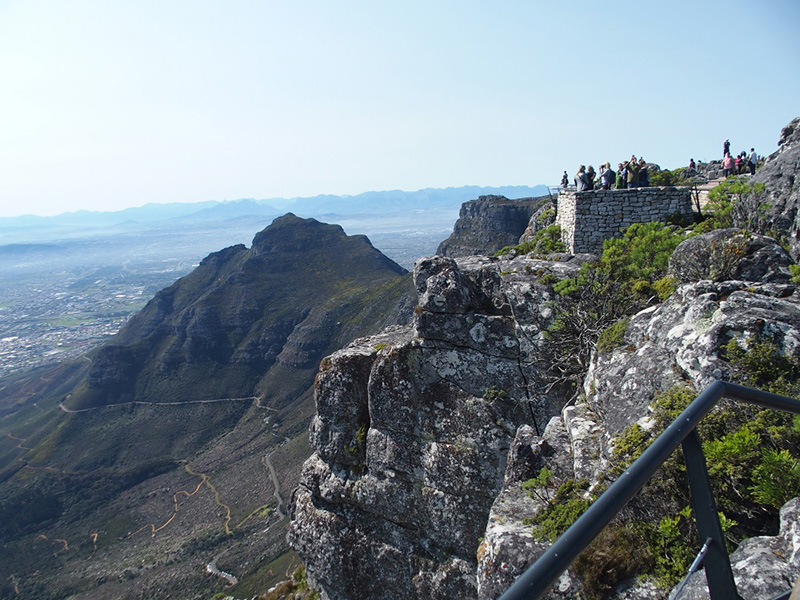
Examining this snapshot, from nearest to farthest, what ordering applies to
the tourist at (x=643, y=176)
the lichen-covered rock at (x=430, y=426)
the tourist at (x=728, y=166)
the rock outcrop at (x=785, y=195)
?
1. the rock outcrop at (x=785, y=195)
2. the lichen-covered rock at (x=430, y=426)
3. the tourist at (x=643, y=176)
4. the tourist at (x=728, y=166)

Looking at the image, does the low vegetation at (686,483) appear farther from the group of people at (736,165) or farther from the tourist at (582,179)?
the group of people at (736,165)

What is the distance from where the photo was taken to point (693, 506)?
7.45 feet

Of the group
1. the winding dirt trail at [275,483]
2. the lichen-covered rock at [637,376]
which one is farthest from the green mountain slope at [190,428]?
the lichen-covered rock at [637,376]

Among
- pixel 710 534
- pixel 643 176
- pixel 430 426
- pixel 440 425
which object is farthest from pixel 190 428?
pixel 710 534

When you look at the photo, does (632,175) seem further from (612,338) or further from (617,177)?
(612,338)

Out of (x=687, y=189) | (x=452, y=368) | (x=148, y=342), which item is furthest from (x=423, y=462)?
(x=148, y=342)

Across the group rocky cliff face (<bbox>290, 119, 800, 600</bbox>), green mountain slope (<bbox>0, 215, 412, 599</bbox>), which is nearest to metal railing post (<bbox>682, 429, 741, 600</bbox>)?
rocky cliff face (<bbox>290, 119, 800, 600</bbox>)

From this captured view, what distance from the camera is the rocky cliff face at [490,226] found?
11550 centimetres

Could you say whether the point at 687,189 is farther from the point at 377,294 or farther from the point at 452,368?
the point at 377,294

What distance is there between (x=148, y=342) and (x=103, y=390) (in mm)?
20583

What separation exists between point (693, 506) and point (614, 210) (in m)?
20.0

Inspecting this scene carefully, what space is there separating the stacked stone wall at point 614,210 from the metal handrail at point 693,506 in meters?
18.7

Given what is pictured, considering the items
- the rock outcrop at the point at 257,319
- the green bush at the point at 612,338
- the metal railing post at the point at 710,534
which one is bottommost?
the rock outcrop at the point at 257,319

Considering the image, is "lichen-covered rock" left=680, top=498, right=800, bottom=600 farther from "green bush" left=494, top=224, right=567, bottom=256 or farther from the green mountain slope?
the green mountain slope
